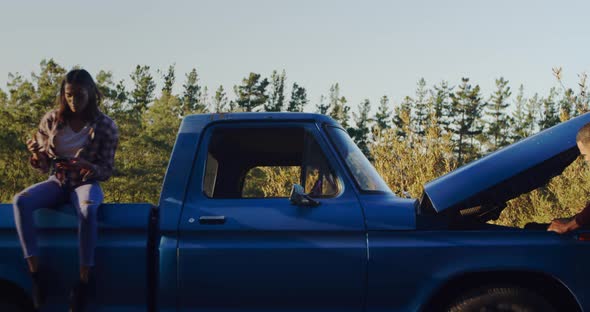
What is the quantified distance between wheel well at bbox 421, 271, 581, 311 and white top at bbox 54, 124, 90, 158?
260 cm

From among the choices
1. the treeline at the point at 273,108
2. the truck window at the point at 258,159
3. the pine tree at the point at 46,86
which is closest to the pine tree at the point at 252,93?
the treeline at the point at 273,108

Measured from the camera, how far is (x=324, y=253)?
4395 millimetres

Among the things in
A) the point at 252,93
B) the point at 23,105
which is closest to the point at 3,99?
the point at 23,105

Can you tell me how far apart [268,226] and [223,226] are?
0.29 metres

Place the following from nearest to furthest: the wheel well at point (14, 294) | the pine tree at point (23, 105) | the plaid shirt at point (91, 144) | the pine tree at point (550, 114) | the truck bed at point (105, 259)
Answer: the truck bed at point (105, 259), the wheel well at point (14, 294), the plaid shirt at point (91, 144), the pine tree at point (23, 105), the pine tree at point (550, 114)

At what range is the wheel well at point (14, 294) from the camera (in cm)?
455

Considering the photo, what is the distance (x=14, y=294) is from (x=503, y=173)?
327cm

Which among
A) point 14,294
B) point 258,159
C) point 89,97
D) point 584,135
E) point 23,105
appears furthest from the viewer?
point 23,105

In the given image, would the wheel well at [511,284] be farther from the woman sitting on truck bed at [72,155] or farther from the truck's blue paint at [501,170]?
the woman sitting on truck bed at [72,155]

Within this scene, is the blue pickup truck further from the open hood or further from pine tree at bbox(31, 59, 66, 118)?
pine tree at bbox(31, 59, 66, 118)

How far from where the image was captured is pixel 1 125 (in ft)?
150

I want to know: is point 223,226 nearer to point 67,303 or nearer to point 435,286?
point 67,303

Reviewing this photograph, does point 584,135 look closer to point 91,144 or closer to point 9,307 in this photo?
point 91,144

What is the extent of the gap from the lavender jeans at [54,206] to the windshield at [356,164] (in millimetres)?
1638
